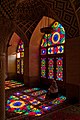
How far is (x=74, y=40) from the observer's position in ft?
17.8

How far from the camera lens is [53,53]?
7.75 meters

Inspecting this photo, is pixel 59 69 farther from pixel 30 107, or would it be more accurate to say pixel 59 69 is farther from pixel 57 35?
pixel 30 107

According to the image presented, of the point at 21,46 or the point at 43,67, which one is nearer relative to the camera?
the point at 43,67

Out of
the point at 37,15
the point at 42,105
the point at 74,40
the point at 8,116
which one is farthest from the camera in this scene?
the point at 37,15

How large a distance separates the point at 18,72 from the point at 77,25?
724cm

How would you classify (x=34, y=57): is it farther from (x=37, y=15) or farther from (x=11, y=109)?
(x=11, y=109)

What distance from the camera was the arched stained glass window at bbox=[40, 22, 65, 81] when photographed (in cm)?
720

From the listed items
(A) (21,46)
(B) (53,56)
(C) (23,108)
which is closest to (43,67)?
(B) (53,56)

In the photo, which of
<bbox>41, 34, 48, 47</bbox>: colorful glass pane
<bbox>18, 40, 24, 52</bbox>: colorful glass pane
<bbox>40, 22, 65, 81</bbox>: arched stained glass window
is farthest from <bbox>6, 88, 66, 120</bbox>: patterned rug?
<bbox>18, 40, 24, 52</bbox>: colorful glass pane

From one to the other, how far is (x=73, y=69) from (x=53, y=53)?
2451 millimetres

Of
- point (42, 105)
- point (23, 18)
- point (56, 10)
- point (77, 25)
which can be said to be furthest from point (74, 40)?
point (23, 18)

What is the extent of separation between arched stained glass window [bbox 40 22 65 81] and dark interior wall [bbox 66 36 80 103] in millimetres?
1410

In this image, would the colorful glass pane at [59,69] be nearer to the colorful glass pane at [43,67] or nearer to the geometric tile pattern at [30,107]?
the colorful glass pane at [43,67]

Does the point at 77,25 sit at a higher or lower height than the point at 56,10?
lower
